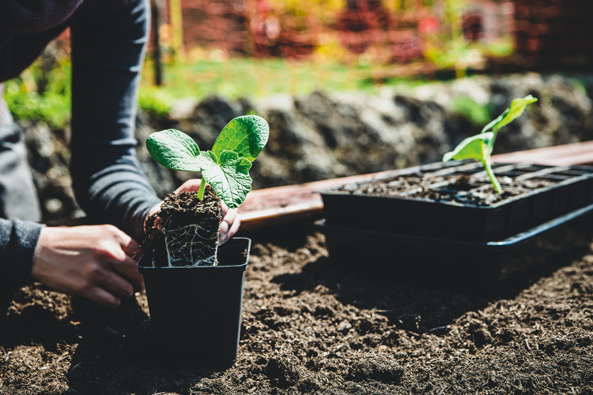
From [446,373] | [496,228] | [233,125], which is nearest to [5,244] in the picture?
A: [233,125]

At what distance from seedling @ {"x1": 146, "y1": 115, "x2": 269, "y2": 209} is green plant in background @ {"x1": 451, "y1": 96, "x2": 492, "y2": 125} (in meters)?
3.04

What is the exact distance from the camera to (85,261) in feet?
3.29

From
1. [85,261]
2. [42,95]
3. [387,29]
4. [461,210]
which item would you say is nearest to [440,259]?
[461,210]

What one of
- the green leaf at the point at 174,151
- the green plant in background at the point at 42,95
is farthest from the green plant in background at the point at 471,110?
the green leaf at the point at 174,151

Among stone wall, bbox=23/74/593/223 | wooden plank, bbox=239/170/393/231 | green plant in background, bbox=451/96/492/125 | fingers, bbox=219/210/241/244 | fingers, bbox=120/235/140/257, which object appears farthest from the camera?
green plant in background, bbox=451/96/492/125

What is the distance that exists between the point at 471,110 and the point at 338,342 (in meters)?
3.06

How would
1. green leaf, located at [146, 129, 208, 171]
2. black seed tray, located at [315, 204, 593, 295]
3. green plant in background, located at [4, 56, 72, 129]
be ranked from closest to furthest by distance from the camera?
green leaf, located at [146, 129, 208, 171] → black seed tray, located at [315, 204, 593, 295] → green plant in background, located at [4, 56, 72, 129]

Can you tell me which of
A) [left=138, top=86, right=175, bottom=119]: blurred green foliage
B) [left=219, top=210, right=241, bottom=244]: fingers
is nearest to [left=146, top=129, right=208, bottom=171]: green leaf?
[left=219, top=210, right=241, bottom=244]: fingers

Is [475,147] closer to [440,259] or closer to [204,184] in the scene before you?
[440,259]

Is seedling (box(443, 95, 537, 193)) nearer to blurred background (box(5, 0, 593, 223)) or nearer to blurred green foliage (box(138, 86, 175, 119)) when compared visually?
blurred background (box(5, 0, 593, 223))

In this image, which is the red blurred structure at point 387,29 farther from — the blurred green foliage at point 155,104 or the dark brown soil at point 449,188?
the dark brown soil at point 449,188

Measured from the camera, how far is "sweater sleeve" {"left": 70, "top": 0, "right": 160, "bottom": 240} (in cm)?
127

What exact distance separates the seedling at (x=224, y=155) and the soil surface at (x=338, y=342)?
35 centimetres

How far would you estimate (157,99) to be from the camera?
2.65 meters
